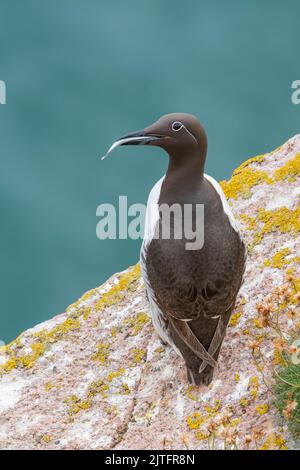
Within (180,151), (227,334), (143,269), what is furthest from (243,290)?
(180,151)

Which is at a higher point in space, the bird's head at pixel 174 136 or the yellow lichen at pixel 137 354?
the bird's head at pixel 174 136

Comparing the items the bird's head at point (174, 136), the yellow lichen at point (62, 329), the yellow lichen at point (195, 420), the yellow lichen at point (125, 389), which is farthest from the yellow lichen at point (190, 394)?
the bird's head at point (174, 136)

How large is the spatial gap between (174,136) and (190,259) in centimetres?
107

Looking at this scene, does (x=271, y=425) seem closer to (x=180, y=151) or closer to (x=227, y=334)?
(x=227, y=334)

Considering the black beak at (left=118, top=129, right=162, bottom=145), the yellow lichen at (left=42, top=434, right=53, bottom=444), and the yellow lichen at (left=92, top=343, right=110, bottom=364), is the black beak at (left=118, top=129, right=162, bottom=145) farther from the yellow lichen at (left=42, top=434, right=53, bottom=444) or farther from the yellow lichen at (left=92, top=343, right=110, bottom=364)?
the yellow lichen at (left=42, top=434, right=53, bottom=444)

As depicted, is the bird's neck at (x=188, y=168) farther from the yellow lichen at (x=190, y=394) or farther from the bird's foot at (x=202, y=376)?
the yellow lichen at (x=190, y=394)

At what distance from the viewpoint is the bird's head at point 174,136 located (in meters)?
6.79

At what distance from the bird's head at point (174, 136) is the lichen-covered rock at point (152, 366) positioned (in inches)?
56.9

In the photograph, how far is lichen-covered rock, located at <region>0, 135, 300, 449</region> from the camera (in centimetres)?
650

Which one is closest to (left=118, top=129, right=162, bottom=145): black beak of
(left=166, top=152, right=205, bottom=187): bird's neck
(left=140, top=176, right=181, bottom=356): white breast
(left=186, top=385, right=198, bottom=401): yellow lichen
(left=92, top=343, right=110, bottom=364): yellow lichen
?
(left=166, top=152, right=205, bottom=187): bird's neck

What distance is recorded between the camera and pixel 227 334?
23.6 feet
